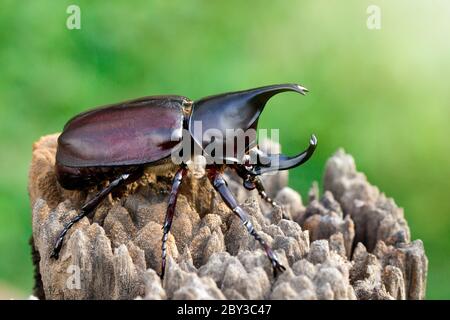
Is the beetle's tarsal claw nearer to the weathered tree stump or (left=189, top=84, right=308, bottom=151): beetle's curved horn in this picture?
(left=189, top=84, right=308, bottom=151): beetle's curved horn

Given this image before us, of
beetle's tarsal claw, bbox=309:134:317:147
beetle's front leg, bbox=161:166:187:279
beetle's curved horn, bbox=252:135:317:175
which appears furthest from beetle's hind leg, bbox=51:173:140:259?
beetle's tarsal claw, bbox=309:134:317:147

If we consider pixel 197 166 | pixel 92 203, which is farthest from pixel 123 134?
pixel 92 203

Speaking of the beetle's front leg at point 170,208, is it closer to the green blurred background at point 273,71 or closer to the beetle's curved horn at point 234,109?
the beetle's curved horn at point 234,109

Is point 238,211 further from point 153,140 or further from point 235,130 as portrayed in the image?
point 153,140

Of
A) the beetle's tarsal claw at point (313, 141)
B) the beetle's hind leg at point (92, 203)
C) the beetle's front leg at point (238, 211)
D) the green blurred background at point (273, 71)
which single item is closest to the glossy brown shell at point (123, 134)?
the beetle's hind leg at point (92, 203)
